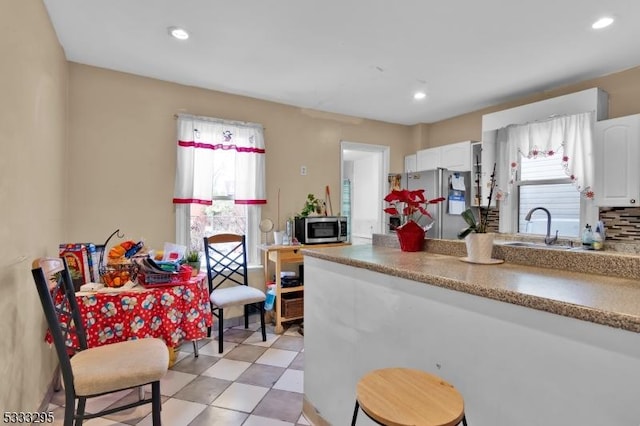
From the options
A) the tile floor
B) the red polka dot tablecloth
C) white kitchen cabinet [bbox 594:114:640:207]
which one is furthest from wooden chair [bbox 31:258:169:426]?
white kitchen cabinet [bbox 594:114:640:207]

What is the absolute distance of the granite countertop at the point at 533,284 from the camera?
867 mm

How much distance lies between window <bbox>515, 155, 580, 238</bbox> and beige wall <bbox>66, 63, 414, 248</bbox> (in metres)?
2.63

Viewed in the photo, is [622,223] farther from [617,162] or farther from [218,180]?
[218,180]

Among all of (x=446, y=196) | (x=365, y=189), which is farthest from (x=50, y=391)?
(x=365, y=189)

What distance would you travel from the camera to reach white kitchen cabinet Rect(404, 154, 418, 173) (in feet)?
15.8

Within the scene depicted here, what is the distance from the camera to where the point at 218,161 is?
11.7 feet

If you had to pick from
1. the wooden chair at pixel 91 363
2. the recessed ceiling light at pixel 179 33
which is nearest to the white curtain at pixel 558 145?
the recessed ceiling light at pixel 179 33

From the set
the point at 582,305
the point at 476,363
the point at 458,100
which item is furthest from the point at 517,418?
the point at 458,100

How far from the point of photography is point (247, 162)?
366 centimetres

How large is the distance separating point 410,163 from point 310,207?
1816 mm

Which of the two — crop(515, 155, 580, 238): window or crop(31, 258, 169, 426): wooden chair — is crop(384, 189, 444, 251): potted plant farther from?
crop(515, 155, 580, 238): window

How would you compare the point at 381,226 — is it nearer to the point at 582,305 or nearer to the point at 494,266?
the point at 494,266

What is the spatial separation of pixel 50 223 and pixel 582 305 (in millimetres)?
2911

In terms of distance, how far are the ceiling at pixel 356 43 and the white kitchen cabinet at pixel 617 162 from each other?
0.56 meters
